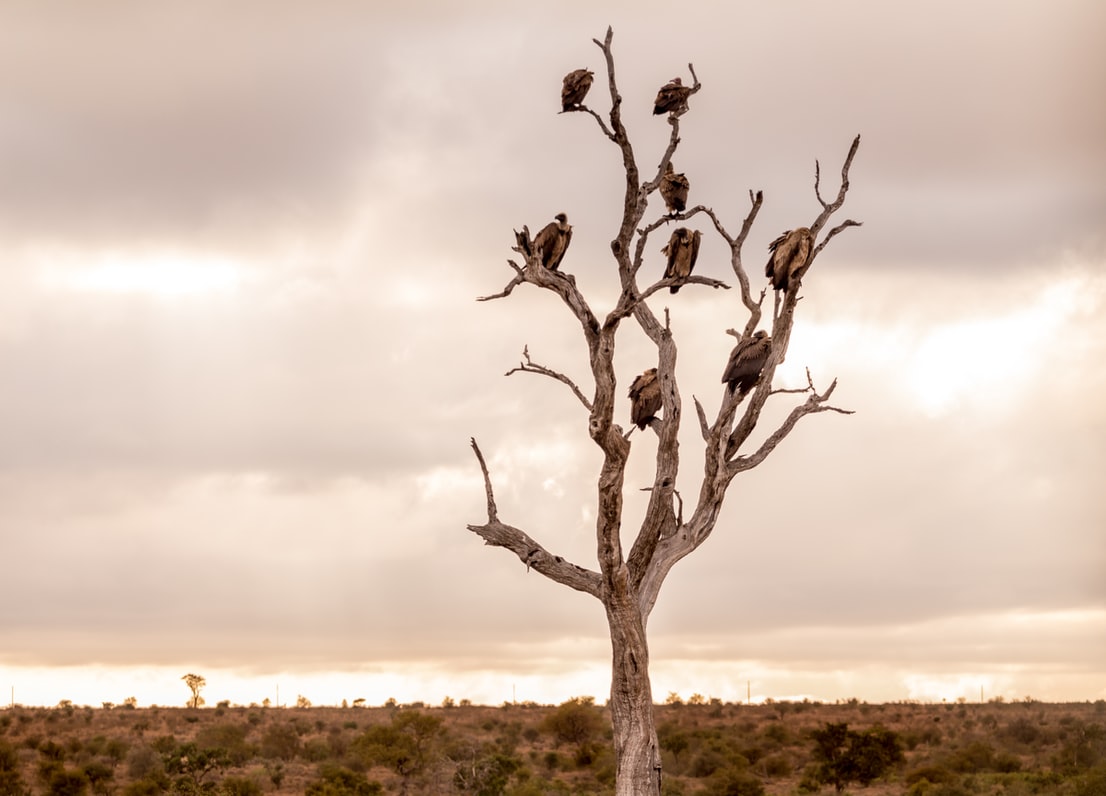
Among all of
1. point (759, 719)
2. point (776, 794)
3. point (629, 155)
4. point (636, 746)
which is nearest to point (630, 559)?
point (636, 746)

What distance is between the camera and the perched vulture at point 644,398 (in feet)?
45.6

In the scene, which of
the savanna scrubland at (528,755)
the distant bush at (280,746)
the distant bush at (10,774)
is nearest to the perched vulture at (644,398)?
the savanna scrubland at (528,755)

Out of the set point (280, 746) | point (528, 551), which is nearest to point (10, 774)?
point (280, 746)

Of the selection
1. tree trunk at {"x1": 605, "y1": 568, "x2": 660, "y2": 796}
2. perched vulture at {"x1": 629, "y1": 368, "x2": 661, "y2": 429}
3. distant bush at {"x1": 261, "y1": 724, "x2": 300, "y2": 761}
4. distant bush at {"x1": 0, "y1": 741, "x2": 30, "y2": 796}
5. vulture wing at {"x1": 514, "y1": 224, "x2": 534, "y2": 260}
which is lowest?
distant bush at {"x1": 0, "y1": 741, "x2": 30, "y2": 796}

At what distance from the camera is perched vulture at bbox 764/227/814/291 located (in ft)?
45.7

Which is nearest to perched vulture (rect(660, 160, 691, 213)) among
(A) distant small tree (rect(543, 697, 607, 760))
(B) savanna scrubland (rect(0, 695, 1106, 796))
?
(B) savanna scrubland (rect(0, 695, 1106, 796))

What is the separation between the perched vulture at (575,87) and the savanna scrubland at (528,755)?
2031cm

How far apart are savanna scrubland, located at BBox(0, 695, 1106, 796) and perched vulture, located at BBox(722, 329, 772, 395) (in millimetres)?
19419

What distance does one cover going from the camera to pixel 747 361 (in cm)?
1374

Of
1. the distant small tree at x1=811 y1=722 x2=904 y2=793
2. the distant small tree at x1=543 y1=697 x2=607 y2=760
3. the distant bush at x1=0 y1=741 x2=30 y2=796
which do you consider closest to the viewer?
the distant bush at x1=0 y1=741 x2=30 y2=796

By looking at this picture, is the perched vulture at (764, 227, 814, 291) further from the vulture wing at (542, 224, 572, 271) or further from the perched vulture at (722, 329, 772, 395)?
the vulture wing at (542, 224, 572, 271)

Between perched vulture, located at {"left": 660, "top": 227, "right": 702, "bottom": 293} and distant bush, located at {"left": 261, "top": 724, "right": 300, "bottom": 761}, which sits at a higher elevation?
perched vulture, located at {"left": 660, "top": 227, "right": 702, "bottom": 293}

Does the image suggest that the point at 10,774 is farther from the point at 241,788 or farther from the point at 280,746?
the point at 280,746

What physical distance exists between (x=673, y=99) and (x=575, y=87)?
3.33 feet
